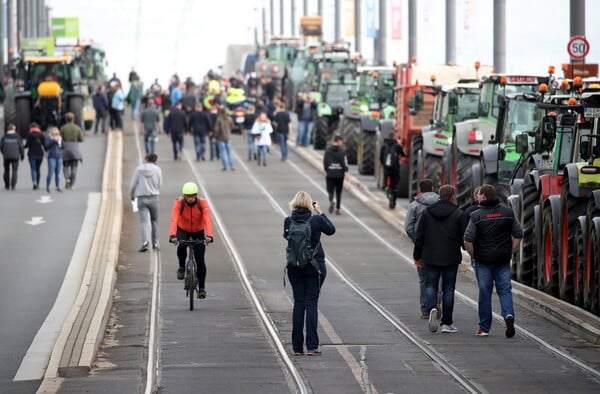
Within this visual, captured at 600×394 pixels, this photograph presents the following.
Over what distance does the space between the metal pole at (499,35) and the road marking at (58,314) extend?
1342 cm

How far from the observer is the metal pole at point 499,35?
138ft

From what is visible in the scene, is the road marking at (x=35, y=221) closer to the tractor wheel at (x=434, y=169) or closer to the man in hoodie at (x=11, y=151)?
the man in hoodie at (x=11, y=151)

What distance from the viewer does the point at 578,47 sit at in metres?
30.3

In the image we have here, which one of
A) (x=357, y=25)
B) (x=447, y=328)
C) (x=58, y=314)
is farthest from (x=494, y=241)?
(x=357, y=25)

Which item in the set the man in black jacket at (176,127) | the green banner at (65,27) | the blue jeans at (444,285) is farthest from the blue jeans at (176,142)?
the green banner at (65,27)

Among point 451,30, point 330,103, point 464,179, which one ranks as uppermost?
point 451,30

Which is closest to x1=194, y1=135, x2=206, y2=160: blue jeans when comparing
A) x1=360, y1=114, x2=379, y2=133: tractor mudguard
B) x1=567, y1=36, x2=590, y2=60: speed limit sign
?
x1=360, y1=114, x2=379, y2=133: tractor mudguard

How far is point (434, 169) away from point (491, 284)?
1661cm

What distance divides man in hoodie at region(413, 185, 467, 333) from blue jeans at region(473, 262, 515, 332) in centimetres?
32

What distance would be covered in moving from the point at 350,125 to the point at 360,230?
582 inches

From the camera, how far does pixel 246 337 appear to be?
1839 cm

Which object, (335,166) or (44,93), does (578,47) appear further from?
(44,93)

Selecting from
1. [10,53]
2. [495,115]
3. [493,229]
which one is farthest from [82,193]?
[10,53]

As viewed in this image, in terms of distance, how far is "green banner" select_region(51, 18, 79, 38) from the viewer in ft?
362
